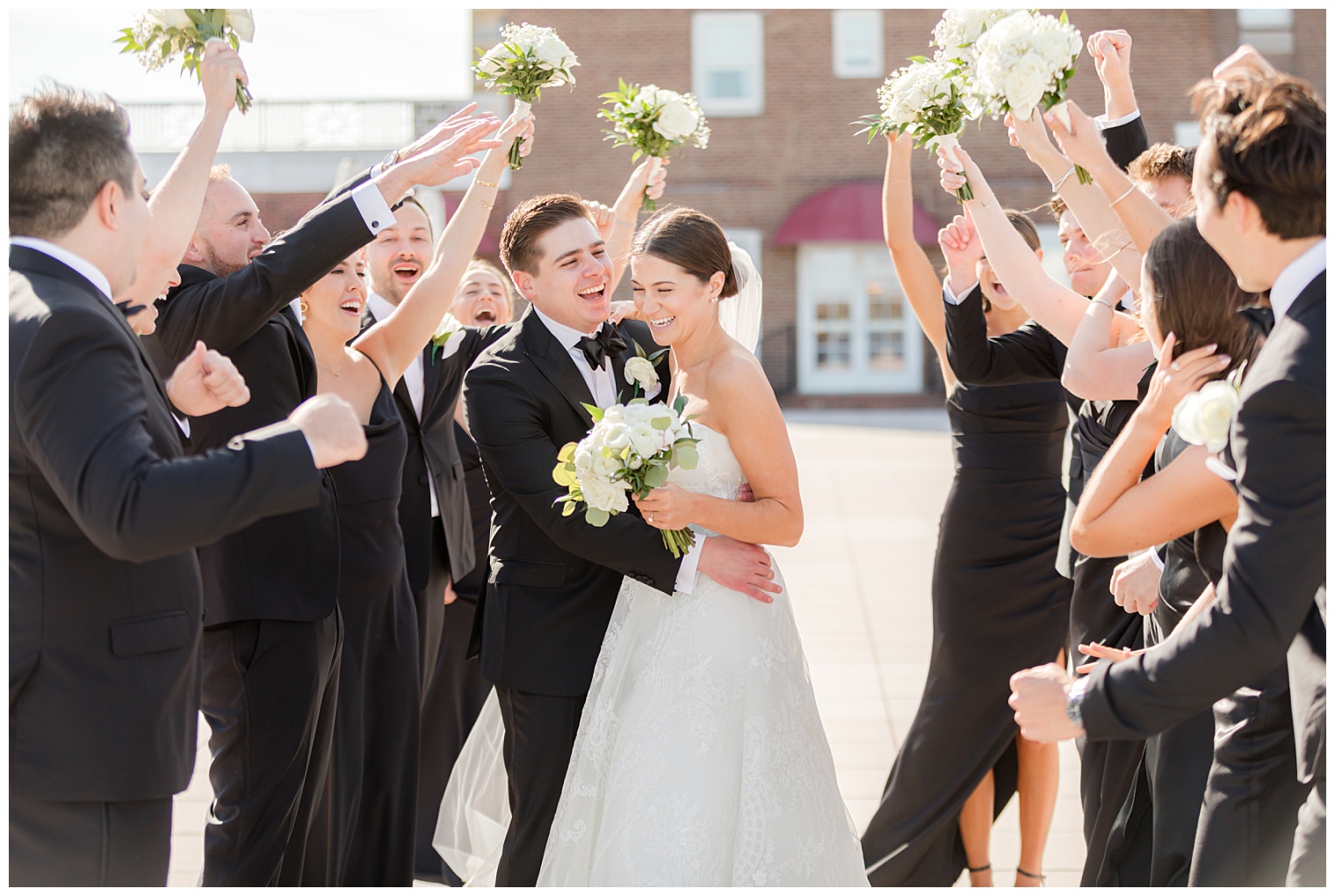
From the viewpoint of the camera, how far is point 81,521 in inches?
84.6

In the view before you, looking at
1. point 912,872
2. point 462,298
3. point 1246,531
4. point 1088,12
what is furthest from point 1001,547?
point 1088,12

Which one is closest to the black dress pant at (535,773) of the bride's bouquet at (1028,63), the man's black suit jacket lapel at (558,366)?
the man's black suit jacket lapel at (558,366)

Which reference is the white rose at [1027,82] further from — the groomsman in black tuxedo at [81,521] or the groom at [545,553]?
the groomsman in black tuxedo at [81,521]

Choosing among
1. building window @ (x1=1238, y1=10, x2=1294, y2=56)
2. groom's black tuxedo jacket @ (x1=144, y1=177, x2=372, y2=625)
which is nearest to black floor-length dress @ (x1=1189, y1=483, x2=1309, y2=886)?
groom's black tuxedo jacket @ (x1=144, y1=177, x2=372, y2=625)

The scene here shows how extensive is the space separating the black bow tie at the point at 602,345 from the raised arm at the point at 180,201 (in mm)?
1133

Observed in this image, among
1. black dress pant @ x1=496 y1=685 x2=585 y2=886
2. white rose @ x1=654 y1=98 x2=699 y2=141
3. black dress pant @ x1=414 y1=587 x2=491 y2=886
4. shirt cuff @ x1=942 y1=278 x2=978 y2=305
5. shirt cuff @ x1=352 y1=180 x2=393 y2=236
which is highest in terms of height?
white rose @ x1=654 y1=98 x2=699 y2=141

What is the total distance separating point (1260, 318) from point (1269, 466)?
354 mm

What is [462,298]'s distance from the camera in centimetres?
577

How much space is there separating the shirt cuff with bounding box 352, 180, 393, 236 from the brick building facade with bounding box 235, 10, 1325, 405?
66.9 ft

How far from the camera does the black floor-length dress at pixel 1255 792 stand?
2.44m

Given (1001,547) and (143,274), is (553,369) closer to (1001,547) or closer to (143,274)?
(143,274)

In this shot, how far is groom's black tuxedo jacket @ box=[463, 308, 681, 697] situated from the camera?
3404mm

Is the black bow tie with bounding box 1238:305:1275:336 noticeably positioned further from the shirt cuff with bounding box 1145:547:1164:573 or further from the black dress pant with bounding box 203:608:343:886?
the black dress pant with bounding box 203:608:343:886

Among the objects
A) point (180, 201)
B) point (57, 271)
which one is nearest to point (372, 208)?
point (180, 201)
